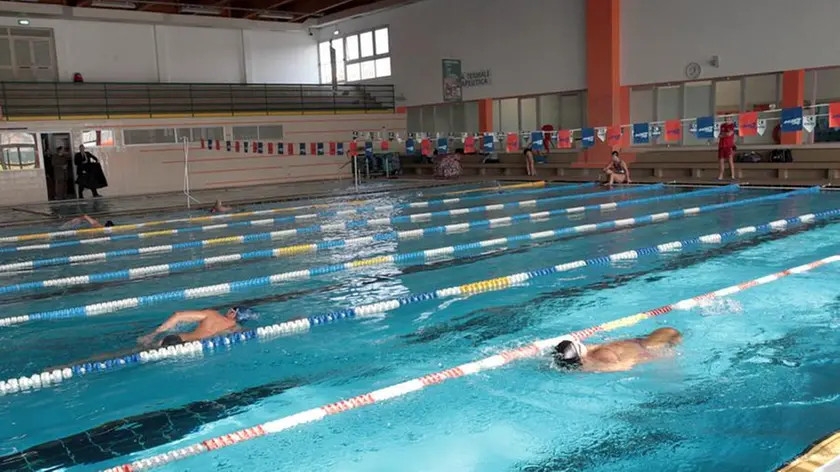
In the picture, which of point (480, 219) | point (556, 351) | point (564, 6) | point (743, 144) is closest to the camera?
point (556, 351)

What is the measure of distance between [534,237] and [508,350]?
465 cm

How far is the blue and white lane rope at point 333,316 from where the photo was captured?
14.7 ft

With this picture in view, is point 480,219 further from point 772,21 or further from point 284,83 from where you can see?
point 284,83

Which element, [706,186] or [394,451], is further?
[706,186]

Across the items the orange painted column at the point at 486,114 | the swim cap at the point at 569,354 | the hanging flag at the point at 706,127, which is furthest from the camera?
the orange painted column at the point at 486,114

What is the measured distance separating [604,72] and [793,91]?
182 inches

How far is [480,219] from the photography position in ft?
37.6

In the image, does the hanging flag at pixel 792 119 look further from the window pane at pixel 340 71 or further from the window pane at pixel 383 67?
the window pane at pixel 340 71

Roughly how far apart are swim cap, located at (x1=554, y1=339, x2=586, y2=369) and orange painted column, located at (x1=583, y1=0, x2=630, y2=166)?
47.8ft

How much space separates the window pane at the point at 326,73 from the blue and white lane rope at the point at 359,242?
16.8 m

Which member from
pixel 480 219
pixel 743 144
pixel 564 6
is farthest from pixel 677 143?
pixel 480 219

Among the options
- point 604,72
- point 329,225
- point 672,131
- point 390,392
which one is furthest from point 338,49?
point 390,392

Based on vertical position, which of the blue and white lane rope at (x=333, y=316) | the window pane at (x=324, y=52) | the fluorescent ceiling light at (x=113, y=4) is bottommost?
the blue and white lane rope at (x=333, y=316)

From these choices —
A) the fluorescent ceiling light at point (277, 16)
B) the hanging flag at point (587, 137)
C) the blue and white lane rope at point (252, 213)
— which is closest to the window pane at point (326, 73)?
the fluorescent ceiling light at point (277, 16)
